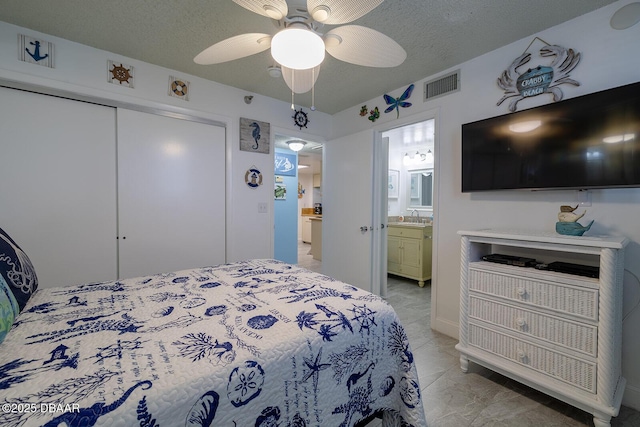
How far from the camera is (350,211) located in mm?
3367

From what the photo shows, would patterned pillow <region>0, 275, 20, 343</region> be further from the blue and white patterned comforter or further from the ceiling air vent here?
the ceiling air vent

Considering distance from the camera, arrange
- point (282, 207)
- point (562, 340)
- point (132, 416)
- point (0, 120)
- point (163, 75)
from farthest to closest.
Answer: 1. point (282, 207)
2. point (163, 75)
3. point (0, 120)
4. point (562, 340)
5. point (132, 416)

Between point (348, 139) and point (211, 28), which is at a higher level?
point (211, 28)

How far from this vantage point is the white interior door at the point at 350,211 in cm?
315

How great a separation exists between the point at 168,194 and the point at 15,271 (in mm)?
1427

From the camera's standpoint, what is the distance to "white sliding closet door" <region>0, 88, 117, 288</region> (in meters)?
1.90

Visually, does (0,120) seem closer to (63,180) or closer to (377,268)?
(63,180)

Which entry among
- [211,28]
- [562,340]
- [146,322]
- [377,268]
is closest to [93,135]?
[211,28]

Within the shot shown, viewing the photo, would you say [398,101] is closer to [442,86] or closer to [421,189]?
[442,86]

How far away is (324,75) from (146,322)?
2403mm

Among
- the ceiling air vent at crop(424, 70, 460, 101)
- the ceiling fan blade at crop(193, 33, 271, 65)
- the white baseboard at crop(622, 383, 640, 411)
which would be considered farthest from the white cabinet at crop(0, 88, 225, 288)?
the white baseboard at crop(622, 383, 640, 411)

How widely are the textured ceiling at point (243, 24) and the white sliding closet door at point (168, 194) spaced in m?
0.59

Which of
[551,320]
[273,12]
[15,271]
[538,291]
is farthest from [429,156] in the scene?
[15,271]

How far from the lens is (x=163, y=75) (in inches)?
96.2
